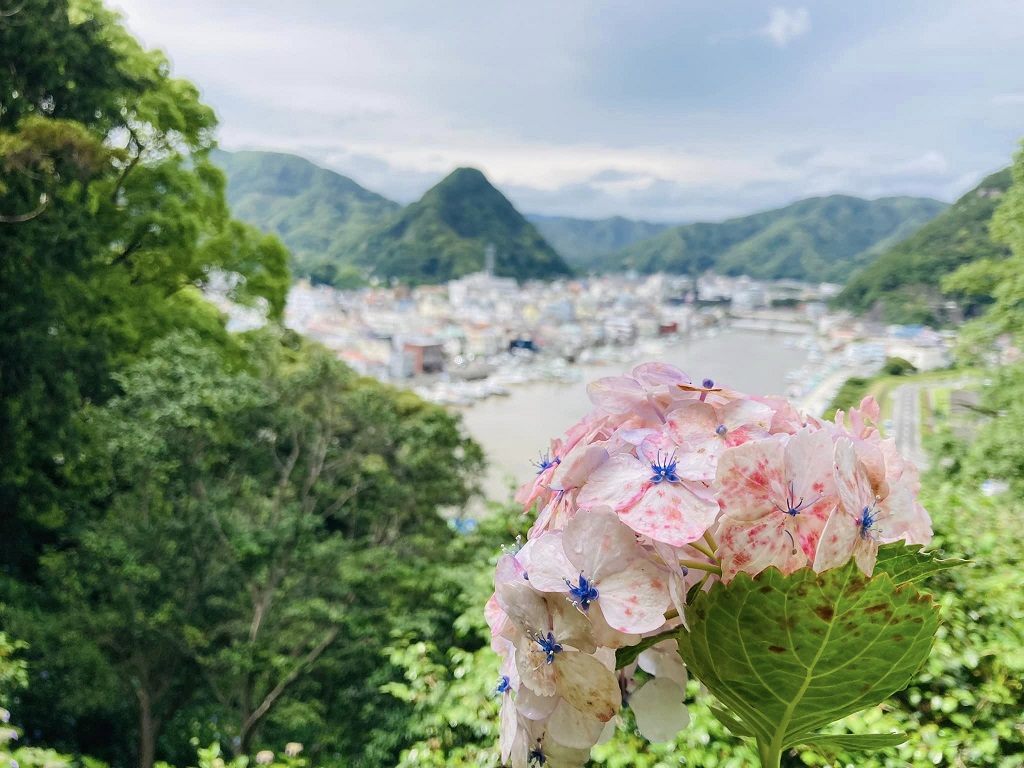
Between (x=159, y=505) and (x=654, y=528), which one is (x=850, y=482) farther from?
(x=159, y=505)

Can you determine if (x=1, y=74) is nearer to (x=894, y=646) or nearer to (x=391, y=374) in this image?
(x=894, y=646)

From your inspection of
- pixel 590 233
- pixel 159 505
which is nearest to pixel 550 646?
pixel 159 505

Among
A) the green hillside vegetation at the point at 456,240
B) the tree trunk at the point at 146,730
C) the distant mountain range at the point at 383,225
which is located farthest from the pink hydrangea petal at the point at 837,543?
the green hillside vegetation at the point at 456,240

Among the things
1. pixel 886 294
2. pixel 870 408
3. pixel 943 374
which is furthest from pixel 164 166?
pixel 886 294

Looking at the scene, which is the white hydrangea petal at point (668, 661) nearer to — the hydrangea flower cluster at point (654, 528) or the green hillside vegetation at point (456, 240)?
the hydrangea flower cluster at point (654, 528)

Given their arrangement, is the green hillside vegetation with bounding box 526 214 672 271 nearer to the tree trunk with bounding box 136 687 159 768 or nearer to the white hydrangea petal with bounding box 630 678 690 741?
the tree trunk with bounding box 136 687 159 768

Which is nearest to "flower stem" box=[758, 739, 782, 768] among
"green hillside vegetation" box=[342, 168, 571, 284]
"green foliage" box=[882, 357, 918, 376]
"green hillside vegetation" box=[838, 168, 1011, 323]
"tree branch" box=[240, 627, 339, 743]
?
"tree branch" box=[240, 627, 339, 743]
